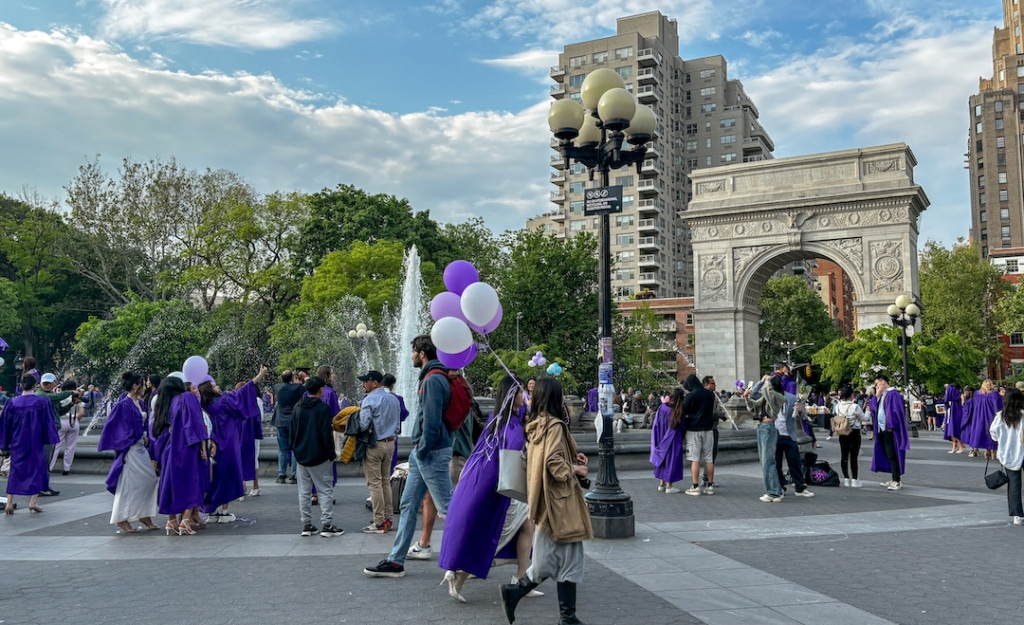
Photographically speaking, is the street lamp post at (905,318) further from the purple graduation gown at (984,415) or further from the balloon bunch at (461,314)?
the balloon bunch at (461,314)

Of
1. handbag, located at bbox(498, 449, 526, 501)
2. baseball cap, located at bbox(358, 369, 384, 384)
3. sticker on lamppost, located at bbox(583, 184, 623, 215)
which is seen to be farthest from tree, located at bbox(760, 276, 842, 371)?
handbag, located at bbox(498, 449, 526, 501)

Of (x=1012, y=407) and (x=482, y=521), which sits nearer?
(x=482, y=521)

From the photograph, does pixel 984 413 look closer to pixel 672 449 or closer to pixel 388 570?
pixel 672 449

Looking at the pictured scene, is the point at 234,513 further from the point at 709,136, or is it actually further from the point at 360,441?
the point at 709,136

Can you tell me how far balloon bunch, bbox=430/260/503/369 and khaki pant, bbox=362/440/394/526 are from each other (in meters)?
1.63

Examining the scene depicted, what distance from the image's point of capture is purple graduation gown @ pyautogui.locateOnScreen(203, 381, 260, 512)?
32.3 ft

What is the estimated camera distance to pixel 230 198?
45312mm

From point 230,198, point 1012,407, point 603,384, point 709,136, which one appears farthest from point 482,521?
point 709,136

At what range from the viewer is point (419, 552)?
7.55 meters

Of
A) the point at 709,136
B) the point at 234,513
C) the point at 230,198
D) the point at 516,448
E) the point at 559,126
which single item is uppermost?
the point at 709,136

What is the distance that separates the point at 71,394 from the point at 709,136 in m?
89.8

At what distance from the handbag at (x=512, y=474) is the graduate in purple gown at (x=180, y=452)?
516cm

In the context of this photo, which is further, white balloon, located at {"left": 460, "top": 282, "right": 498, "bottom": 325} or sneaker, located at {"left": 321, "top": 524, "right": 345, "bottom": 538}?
sneaker, located at {"left": 321, "top": 524, "right": 345, "bottom": 538}

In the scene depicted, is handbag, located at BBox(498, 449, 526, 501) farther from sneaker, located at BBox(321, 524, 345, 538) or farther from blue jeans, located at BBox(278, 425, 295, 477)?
blue jeans, located at BBox(278, 425, 295, 477)
